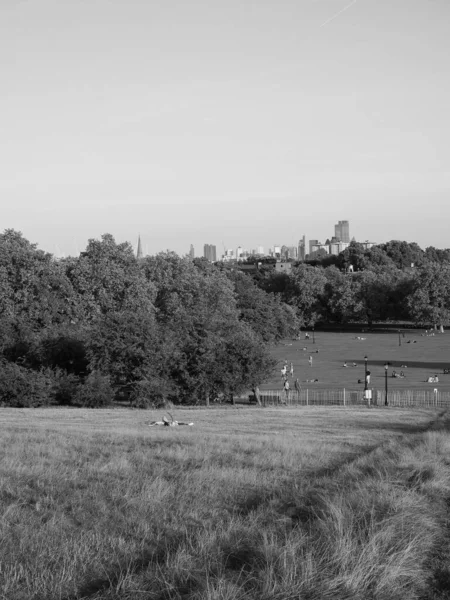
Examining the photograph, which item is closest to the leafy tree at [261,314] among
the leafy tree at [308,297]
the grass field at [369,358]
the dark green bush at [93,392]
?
the grass field at [369,358]

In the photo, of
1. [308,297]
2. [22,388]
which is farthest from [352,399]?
[308,297]

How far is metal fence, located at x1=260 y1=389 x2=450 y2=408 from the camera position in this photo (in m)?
39.7

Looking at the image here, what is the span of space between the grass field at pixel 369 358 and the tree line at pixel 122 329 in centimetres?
492

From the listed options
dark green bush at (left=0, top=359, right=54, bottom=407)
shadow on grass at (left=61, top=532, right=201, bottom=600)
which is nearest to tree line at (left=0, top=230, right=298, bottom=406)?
dark green bush at (left=0, top=359, right=54, bottom=407)

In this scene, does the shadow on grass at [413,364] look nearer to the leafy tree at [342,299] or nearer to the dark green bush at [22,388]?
the dark green bush at [22,388]

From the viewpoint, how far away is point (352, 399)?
139ft

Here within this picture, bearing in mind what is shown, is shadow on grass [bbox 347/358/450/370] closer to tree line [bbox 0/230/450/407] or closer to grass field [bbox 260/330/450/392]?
grass field [bbox 260/330/450/392]

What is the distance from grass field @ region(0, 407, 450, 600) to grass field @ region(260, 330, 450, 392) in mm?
33385

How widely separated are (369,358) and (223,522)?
209 feet

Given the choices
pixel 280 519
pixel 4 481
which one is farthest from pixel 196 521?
pixel 4 481

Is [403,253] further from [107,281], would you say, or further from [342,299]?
[107,281]

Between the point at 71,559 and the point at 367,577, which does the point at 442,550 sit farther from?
the point at 71,559

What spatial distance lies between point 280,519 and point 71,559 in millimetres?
2423

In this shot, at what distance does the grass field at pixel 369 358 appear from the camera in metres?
53.4
